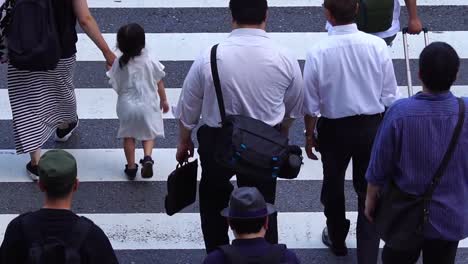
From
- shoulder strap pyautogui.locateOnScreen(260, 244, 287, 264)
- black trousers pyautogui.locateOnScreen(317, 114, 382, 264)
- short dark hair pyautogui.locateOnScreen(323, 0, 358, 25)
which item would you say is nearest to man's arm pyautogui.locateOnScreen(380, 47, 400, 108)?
black trousers pyautogui.locateOnScreen(317, 114, 382, 264)

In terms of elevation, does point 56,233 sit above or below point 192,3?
above

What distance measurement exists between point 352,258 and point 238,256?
2.69 metres

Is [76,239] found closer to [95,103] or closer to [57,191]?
[57,191]

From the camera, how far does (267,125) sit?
6.00 meters

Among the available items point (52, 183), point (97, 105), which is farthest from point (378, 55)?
point (97, 105)

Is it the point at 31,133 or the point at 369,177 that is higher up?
the point at 369,177

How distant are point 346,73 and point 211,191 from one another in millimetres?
1063

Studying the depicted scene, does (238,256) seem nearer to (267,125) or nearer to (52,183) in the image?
(52,183)

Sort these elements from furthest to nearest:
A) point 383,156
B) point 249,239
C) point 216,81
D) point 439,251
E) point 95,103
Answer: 1. point 95,103
2. point 216,81
3. point 439,251
4. point 383,156
5. point 249,239

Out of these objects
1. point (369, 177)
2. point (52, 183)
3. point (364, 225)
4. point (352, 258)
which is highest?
point (52, 183)

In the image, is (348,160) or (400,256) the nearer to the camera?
(400,256)

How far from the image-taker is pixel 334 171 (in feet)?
22.1

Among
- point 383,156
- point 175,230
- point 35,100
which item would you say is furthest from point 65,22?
point 383,156

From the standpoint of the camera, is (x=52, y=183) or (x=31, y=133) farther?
(x=31, y=133)
